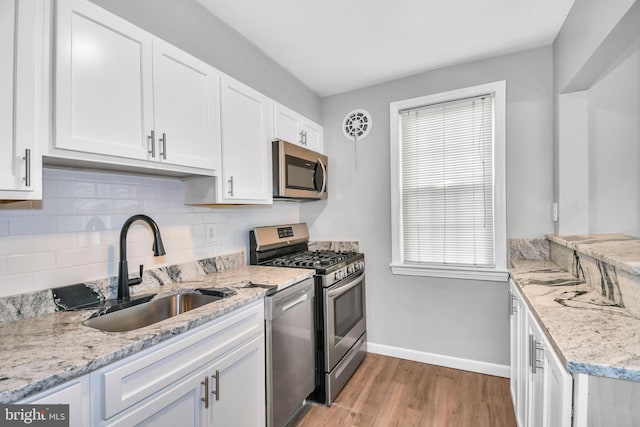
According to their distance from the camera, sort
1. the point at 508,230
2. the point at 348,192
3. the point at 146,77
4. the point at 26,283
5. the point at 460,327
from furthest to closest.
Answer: the point at 348,192 < the point at 460,327 < the point at 508,230 < the point at 146,77 < the point at 26,283

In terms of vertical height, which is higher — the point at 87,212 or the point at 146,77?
the point at 146,77

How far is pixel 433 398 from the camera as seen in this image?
2219mm

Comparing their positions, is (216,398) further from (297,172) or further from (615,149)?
(615,149)

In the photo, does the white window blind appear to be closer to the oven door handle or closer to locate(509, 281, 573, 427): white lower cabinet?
the oven door handle

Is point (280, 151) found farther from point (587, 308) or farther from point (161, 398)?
point (587, 308)

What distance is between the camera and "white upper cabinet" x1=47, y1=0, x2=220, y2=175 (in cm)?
111

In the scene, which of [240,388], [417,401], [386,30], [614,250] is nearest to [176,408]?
[240,388]

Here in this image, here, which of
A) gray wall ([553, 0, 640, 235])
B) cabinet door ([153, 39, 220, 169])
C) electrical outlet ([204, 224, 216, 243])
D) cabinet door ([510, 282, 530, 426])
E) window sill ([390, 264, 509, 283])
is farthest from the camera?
window sill ([390, 264, 509, 283])

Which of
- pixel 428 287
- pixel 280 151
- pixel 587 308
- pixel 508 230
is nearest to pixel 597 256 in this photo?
pixel 587 308

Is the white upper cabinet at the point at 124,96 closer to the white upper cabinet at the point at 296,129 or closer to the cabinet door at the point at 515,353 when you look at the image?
the white upper cabinet at the point at 296,129

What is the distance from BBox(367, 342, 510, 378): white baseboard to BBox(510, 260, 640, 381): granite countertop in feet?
3.82

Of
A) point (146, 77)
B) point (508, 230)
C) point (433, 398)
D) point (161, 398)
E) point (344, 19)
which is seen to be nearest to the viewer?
point (161, 398)

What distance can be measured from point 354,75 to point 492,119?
125 cm

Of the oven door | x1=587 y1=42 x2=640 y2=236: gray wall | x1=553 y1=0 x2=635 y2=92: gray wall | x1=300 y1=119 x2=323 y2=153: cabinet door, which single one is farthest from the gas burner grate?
x1=553 y1=0 x2=635 y2=92: gray wall
